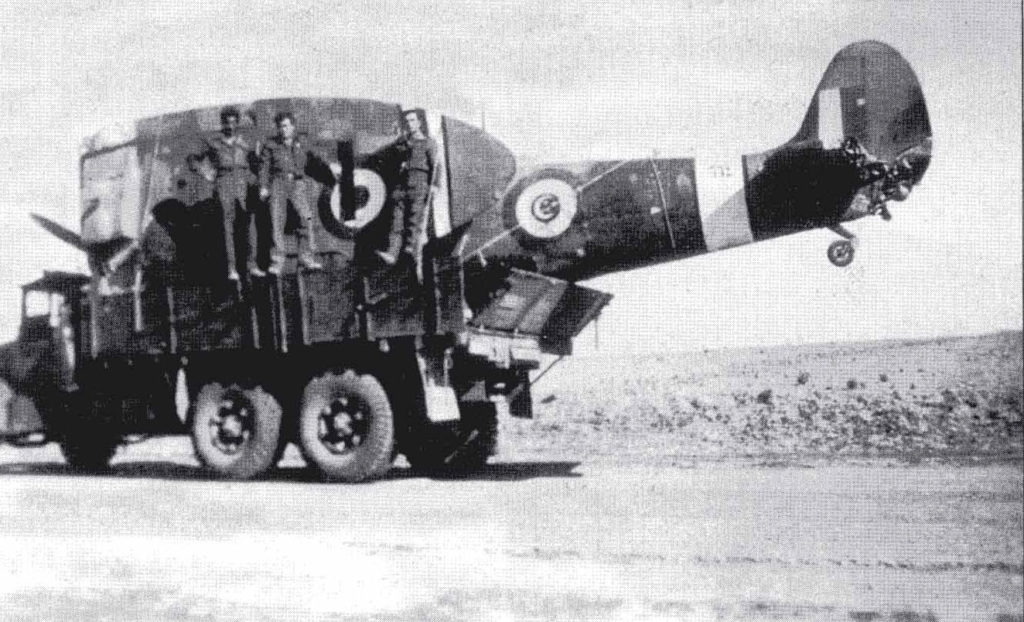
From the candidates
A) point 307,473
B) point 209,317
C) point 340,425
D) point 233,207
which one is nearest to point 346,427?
point 340,425

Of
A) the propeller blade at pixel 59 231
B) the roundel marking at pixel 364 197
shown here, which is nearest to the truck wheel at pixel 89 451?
the propeller blade at pixel 59 231

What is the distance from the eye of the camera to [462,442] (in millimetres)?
11531

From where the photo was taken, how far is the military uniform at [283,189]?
10148 millimetres

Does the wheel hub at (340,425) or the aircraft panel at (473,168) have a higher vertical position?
the aircraft panel at (473,168)

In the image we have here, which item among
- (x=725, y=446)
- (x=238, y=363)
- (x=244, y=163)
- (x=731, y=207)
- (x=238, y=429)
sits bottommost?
(x=725, y=446)

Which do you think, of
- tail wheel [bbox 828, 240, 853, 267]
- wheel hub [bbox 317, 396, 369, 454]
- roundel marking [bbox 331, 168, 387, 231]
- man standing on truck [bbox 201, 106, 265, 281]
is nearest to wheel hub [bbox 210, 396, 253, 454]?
wheel hub [bbox 317, 396, 369, 454]

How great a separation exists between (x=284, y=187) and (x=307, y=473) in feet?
10.1

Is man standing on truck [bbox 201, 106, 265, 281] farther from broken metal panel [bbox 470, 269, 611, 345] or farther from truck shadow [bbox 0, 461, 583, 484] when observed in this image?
broken metal panel [bbox 470, 269, 611, 345]

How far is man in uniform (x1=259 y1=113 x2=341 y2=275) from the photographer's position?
10148mm

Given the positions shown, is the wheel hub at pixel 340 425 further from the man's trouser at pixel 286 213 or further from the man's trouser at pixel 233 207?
the man's trouser at pixel 233 207

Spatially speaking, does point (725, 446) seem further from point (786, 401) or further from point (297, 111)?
point (297, 111)

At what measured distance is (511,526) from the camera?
686 cm

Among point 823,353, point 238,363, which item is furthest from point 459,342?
point 823,353

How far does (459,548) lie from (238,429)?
15.8ft
